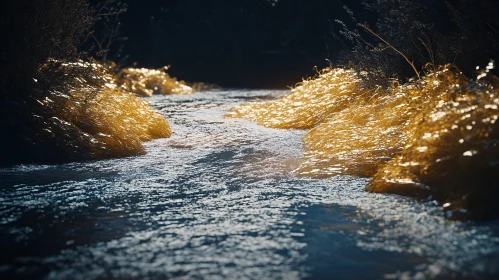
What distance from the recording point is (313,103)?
10516 mm

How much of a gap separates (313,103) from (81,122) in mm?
4447

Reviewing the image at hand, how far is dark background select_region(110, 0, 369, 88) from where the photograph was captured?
2764 centimetres

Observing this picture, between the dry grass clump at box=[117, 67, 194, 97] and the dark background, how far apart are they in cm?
581

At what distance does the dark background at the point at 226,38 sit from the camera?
27641 mm

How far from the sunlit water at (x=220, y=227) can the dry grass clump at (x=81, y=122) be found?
500 mm

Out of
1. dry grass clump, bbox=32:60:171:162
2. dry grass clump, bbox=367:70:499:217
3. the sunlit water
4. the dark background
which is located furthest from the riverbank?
the dark background

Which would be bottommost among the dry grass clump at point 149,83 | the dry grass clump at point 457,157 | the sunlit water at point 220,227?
the sunlit water at point 220,227

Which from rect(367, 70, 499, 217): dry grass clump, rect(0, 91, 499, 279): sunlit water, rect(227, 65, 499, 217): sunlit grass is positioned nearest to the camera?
rect(0, 91, 499, 279): sunlit water

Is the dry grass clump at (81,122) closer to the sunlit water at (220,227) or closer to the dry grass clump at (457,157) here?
the sunlit water at (220,227)

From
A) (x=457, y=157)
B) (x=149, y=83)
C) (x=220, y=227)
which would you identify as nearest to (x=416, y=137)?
(x=457, y=157)

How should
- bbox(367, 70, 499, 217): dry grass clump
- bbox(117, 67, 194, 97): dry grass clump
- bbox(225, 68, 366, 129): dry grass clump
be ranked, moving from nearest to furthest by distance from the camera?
bbox(367, 70, 499, 217): dry grass clump, bbox(225, 68, 366, 129): dry grass clump, bbox(117, 67, 194, 97): dry grass clump

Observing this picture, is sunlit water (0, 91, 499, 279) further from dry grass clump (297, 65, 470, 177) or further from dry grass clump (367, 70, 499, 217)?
dry grass clump (297, 65, 470, 177)

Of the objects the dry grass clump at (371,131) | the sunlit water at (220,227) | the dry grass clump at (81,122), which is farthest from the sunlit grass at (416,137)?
the dry grass clump at (81,122)

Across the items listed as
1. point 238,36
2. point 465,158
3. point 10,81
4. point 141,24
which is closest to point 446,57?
point 465,158
